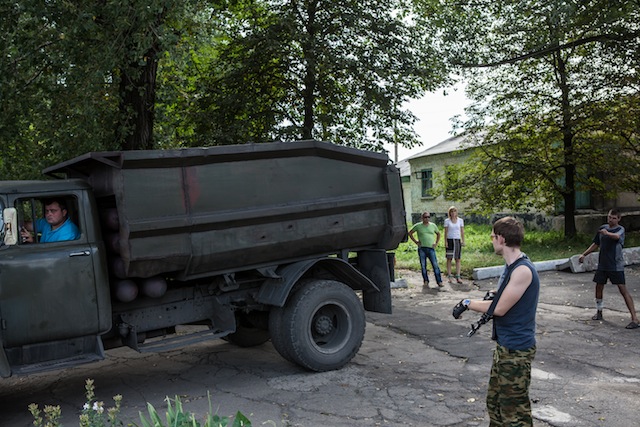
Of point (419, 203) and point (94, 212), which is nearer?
point (94, 212)

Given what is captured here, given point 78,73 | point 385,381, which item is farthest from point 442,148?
point 385,381

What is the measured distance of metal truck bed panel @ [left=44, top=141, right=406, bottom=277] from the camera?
20.1 ft

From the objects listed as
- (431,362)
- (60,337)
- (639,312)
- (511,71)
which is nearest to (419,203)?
(511,71)

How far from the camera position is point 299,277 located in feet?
23.1

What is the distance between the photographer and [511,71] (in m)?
19.8

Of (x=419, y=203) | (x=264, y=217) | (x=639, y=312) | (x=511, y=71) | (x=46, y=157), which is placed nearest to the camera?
(x=264, y=217)

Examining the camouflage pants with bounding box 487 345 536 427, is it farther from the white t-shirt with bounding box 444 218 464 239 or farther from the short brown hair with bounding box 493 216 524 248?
the white t-shirt with bounding box 444 218 464 239

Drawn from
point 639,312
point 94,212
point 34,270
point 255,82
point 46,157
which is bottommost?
point 639,312

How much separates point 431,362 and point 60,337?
3969mm

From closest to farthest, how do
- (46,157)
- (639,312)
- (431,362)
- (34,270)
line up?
(34,270)
(431,362)
(639,312)
(46,157)

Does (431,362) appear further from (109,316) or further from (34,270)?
(34,270)

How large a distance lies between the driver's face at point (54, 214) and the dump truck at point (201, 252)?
0.04 m

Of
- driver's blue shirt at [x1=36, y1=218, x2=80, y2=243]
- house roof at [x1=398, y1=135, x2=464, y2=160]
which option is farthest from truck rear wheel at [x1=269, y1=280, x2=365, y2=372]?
house roof at [x1=398, y1=135, x2=464, y2=160]

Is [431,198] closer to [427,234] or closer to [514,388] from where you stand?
[427,234]
